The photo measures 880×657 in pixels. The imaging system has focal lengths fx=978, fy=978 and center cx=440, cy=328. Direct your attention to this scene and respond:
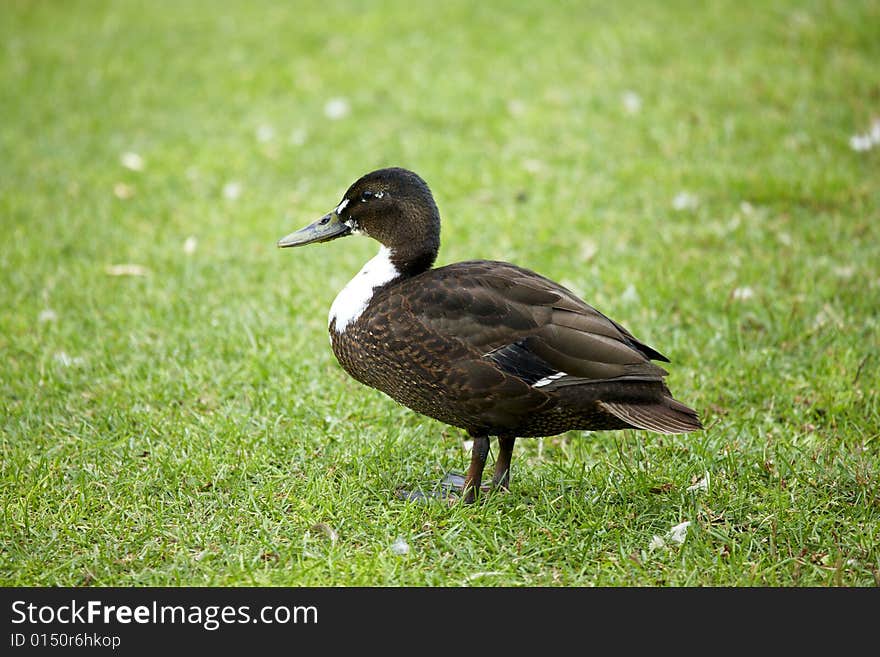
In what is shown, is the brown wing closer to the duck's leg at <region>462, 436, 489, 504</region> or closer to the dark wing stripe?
the dark wing stripe

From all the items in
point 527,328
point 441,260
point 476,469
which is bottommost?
point 476,469

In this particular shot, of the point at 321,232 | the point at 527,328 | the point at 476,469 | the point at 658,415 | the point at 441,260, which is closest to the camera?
the point at 658,415

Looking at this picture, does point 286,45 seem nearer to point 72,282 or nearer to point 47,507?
point 72,282

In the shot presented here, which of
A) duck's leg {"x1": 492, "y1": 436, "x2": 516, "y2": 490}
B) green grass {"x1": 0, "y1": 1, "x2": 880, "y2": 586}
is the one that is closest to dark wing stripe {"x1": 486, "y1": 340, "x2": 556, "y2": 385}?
duck's leg {"x1": 492, "y1": 436, "x2": 516, "y2": 490}

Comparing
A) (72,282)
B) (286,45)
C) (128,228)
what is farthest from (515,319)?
(286,45)

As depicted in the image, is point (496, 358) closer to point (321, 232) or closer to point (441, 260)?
point (321, 232)

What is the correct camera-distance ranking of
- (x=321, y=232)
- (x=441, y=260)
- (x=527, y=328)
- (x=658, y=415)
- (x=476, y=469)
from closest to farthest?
(x=658, y=415), (x=527, y=328), (x=476, y=469), (x=321, y=232), (x=441, y=260)

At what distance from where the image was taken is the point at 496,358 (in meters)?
3.31

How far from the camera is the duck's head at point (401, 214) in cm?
367

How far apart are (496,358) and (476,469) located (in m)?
0.43

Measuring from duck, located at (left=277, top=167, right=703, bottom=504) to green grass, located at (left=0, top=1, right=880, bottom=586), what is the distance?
0.36 meters

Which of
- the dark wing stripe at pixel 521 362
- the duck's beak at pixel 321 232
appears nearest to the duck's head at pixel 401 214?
the duck's beak at pixel 321 232

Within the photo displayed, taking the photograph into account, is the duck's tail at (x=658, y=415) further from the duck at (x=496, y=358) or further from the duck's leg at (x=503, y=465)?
the duck's leg at (x=503, y=465)

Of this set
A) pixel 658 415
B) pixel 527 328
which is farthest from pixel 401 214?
pixel 658 415
